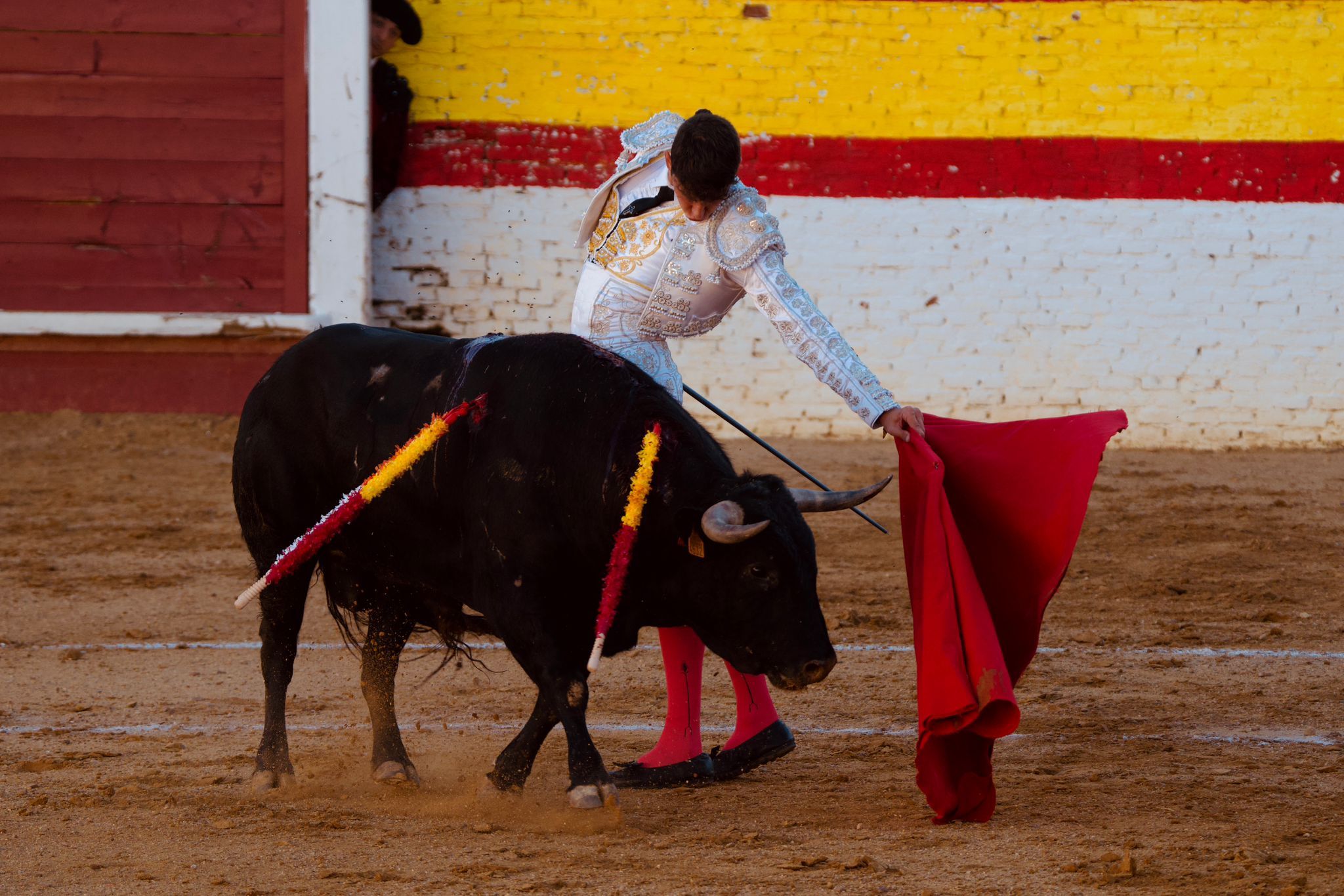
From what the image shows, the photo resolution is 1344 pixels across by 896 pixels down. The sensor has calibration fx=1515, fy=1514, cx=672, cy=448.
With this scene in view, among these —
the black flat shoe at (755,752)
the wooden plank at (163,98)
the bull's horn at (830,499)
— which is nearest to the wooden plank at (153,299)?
the wooden plank at (163,98)

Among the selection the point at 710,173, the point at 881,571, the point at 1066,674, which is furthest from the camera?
the point at 881,571

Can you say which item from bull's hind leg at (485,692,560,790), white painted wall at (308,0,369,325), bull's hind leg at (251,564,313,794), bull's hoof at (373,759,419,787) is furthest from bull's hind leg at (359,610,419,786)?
white painted wall at (308,0,369,325)

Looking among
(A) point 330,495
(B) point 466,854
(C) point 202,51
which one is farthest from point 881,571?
(C) point 202,51

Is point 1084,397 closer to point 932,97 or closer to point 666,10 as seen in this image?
point 932,97

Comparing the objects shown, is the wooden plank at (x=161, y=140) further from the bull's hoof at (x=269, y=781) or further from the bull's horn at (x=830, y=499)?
the bull's horn at (x=830, y=499)

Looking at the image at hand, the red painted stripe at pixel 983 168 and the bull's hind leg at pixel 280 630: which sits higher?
the red painted stripe at pixel 983 168

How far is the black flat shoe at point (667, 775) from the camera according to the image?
328 cm

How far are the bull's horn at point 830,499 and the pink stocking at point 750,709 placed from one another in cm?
59

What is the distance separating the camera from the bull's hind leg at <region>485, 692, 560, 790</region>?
3.01 meters

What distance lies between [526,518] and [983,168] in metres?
5.48

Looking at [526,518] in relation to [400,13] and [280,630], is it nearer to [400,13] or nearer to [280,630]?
[280,630]

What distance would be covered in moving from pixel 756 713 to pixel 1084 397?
5030 mm

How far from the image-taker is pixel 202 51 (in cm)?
760

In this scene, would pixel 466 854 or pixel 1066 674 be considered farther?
pixel 1066 674
